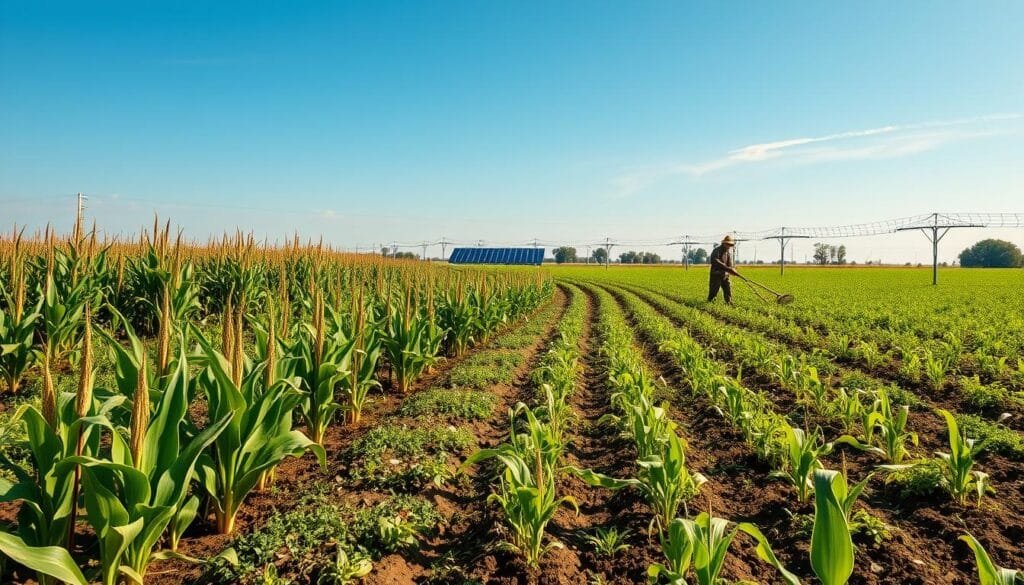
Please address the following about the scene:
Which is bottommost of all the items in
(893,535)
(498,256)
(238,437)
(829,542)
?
(893,535)

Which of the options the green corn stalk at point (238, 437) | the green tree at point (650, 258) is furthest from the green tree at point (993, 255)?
the green corn stalk at point (238, 437)

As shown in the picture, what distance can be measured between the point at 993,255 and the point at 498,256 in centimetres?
12264

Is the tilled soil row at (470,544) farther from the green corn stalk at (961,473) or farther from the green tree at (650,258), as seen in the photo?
the green tree at (650,258)

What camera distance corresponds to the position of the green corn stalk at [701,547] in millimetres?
2402

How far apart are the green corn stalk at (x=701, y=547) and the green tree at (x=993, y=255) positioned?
167m

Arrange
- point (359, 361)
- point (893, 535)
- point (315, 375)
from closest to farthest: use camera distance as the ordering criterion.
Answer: point (893, 535) → point (315, 375) → point (359, 361)

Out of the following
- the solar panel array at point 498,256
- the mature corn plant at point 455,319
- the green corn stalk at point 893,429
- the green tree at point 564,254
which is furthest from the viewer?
the green tree at point 564,254

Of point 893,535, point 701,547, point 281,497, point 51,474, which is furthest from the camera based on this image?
point 281,497

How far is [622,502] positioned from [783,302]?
18131 mm

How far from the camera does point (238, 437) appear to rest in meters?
3.03

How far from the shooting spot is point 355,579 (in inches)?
114

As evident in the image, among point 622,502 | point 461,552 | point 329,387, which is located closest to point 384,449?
point 329,387

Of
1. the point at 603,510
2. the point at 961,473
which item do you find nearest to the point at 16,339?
the point at 603,510

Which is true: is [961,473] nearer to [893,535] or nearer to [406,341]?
[893,535]
